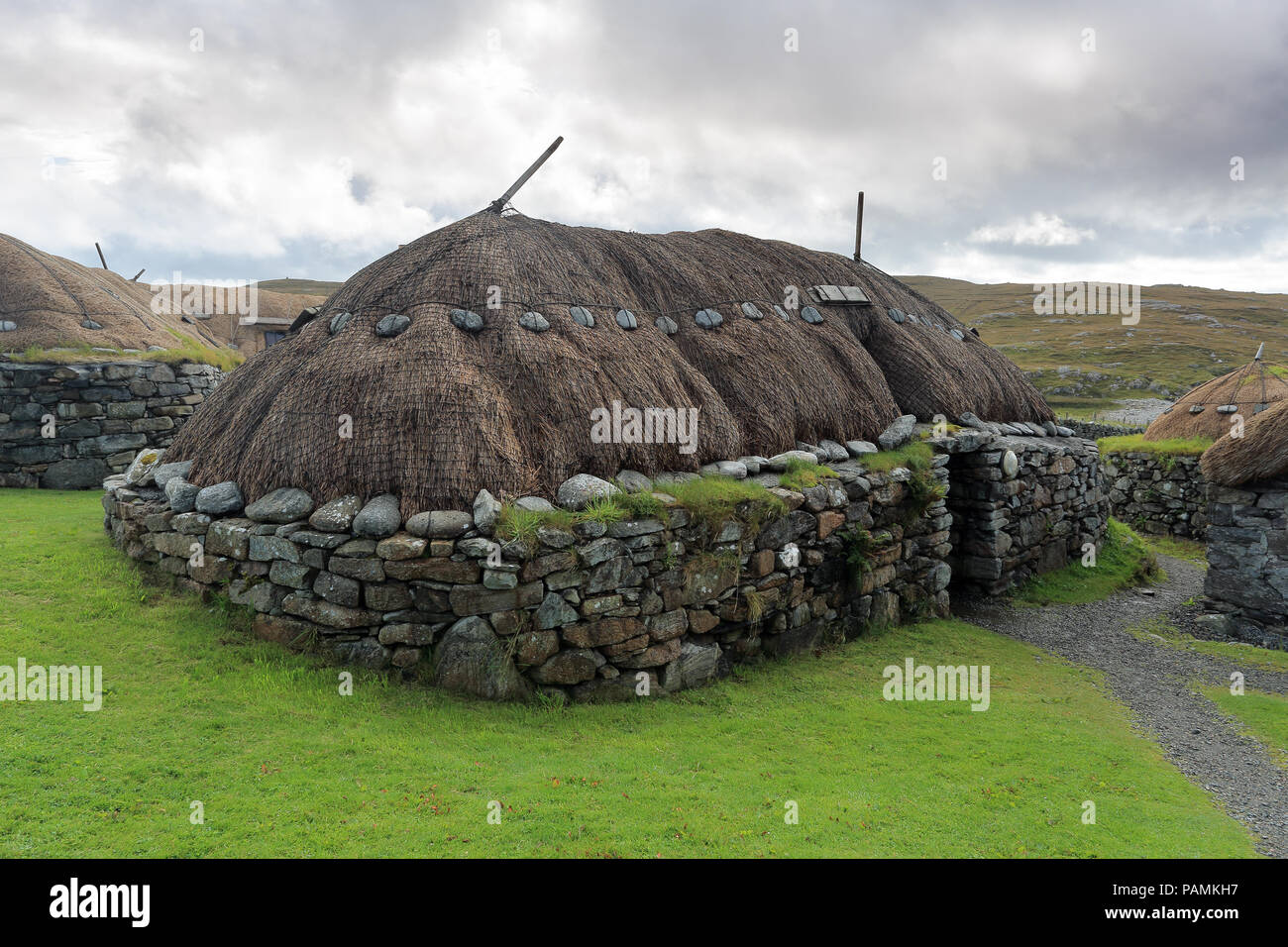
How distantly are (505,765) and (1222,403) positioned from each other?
24066 millimetres

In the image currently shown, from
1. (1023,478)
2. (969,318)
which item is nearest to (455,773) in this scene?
(1023,478)

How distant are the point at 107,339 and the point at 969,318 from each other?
100191 mm

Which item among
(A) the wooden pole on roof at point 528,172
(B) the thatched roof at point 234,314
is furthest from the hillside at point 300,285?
(A) the wooden pole on roof at point 528,172

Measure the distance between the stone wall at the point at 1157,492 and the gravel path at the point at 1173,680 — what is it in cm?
458

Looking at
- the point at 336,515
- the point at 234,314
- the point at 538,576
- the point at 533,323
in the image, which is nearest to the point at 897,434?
the point at 533,323

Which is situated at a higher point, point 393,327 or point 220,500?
point 393,327

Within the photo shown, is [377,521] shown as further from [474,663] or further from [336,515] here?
[474,663]

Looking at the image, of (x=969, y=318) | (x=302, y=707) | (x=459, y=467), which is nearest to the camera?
(x=302, y=707)

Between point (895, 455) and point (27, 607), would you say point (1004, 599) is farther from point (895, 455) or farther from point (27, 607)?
point (27, 607)

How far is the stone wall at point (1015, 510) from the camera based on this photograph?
1203 centimetres

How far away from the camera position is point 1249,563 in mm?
10898

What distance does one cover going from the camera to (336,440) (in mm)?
7422

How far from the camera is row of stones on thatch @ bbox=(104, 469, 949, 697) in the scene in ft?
21.3

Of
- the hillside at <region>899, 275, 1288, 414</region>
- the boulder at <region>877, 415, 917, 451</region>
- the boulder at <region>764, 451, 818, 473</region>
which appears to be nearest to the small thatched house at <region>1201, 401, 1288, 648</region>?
the boulder at <region>877, 415, 917, 451</region>
